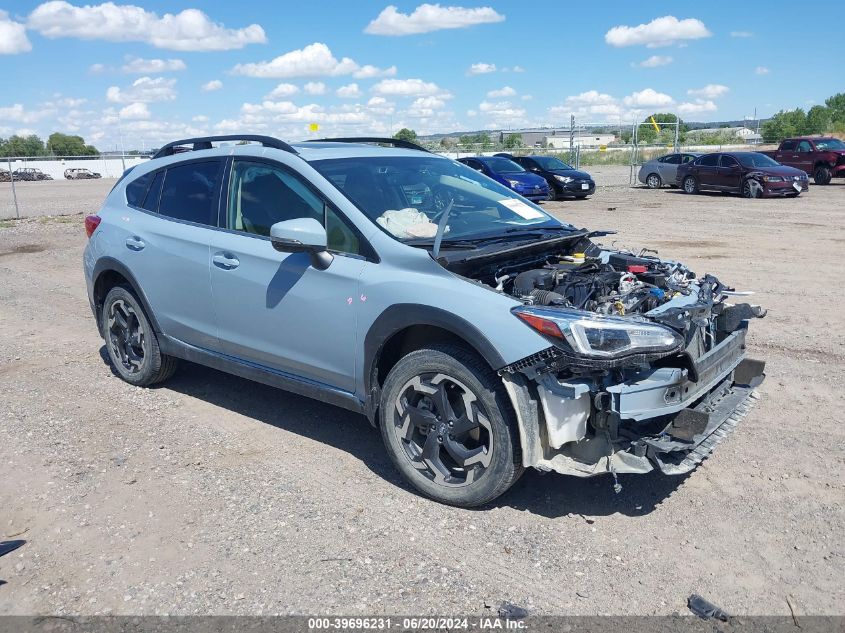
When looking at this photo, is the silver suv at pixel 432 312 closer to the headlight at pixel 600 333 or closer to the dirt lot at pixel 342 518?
the headlight at pixel 600 333

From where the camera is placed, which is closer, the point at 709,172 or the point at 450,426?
the point at 450,426

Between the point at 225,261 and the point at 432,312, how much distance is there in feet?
5.65

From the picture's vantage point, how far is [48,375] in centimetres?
647

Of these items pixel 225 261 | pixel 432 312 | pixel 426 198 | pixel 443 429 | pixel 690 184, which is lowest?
pixel 443 429

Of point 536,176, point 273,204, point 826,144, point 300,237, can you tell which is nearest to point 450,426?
point 300,237

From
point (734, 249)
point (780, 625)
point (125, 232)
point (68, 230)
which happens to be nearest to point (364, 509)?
point (780, 625)

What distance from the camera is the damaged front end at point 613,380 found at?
3.51 meters

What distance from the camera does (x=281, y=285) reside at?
454 centimetres

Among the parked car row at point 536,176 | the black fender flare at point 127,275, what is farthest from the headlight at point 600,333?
the parked car row at point 536,176

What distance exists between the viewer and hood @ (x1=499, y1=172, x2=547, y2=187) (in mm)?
21562

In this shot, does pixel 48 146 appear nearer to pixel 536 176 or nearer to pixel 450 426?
pixel 536 176

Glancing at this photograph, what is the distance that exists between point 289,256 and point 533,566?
226 centimetres

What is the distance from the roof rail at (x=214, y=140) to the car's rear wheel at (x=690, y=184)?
895 inches

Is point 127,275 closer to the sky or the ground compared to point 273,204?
closer to the ground
